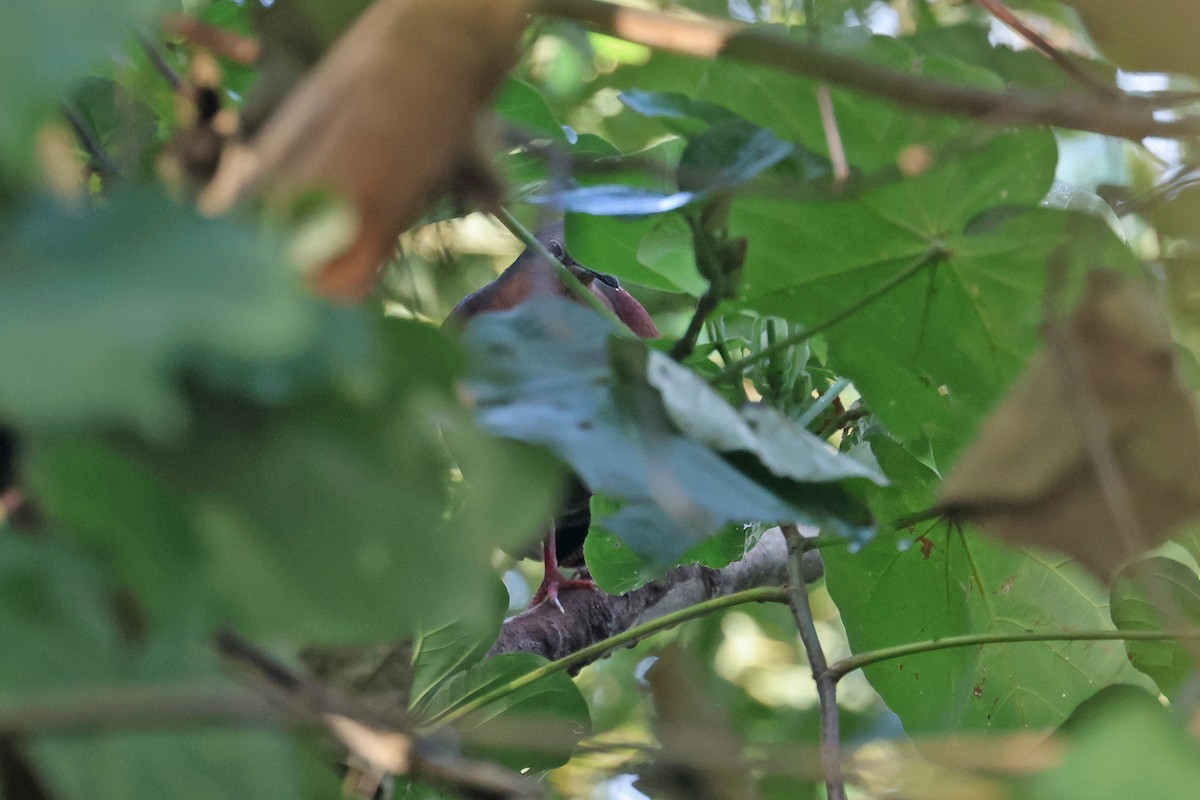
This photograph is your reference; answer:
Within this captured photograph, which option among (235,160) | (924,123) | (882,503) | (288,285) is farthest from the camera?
(882,503)

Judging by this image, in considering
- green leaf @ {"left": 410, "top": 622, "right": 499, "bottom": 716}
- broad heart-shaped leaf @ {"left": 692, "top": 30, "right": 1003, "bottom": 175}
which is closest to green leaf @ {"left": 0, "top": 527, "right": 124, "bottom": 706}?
broad heart-shaped leaf @ {"left": 692, "top": 30, "right": 1003, "bottom": 175}

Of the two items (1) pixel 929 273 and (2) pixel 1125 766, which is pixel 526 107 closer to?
(1) pixel 929 273

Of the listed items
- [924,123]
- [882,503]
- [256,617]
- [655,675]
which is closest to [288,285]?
[256,617]

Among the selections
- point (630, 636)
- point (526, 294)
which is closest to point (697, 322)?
point (630, 636)

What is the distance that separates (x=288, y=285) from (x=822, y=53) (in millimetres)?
264

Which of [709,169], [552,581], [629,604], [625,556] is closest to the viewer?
[709,169]

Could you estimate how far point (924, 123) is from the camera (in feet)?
2.51

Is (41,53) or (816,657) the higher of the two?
(41,53)

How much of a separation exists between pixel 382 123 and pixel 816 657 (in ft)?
2.13

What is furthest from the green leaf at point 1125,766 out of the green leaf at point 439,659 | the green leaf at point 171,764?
the green leaf at point 439,659

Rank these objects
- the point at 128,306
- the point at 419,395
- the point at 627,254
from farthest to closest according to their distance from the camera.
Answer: the point at 627,254, the point at 419,395, the point at 128,306

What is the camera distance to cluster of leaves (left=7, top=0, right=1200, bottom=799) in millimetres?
301

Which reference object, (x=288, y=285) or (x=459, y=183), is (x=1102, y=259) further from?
(x=288, y=285)

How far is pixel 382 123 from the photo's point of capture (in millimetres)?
370
